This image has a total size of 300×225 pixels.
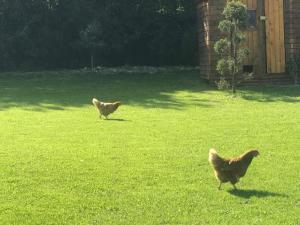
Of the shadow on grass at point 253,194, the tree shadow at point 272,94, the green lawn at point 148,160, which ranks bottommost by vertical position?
the shadow on grass at point 253,194

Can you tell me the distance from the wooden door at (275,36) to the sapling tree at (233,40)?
78.7 inches

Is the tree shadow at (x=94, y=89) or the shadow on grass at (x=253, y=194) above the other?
the tree shadow at (x=94, y=89)

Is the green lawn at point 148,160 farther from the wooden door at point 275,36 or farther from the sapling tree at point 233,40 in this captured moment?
the wooden door at point 275,36

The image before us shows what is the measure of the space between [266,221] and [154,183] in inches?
80.5

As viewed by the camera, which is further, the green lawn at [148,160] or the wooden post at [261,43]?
the wooden post at [261,43]

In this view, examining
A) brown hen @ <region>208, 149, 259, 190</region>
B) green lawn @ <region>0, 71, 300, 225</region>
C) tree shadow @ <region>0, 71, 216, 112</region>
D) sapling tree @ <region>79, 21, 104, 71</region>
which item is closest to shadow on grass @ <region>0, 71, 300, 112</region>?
tree shadow @ <region>0, 71, 216, 112</region>

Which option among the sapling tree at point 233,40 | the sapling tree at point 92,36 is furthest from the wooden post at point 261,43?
the sapling tree at point 92,36

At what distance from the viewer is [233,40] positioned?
20.1 m

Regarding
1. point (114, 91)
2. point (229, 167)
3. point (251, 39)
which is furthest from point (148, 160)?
point (251, 39)

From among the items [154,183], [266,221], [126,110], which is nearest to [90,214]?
[154,183]

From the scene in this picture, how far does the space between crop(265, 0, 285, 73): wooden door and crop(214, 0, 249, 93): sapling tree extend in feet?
6.56

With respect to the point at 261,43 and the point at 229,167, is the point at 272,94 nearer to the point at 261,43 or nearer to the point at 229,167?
the point at 261,43

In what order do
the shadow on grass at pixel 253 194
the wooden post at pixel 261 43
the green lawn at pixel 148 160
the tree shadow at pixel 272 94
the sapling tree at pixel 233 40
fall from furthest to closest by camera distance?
1. the wooden post at pixel 261 43
2. the sapling tree at pixel 233 40
3. the tree shadow at pixel 272 94
4. the shadow on grass at pixel 253 194
5. the green lawn at pixel 148 160

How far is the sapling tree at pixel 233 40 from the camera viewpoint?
19.8 metres
